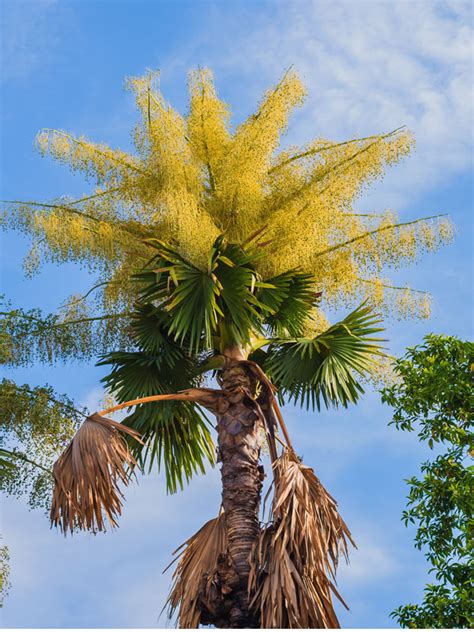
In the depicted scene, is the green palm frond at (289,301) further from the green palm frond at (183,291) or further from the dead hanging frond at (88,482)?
→ the dead hanging frond at (88,482)

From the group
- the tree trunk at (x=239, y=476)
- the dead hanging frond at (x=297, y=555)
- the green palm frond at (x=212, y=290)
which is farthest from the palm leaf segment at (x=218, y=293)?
the dead hanging frond at (x=297, y=555)

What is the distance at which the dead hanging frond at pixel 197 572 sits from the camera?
9.30 m

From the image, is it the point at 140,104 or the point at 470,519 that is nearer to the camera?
the point at 470,519

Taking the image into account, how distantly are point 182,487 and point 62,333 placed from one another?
8.07ft

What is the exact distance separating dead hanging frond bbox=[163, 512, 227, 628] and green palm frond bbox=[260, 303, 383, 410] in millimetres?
1766

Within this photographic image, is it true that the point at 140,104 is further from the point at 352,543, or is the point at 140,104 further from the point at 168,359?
the point at 352,543

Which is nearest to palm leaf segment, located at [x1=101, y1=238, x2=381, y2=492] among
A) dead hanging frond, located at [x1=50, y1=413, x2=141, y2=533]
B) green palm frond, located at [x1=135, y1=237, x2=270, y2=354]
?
green palm frond, located at [x1=135, y1=237, x2=270, y2=354]

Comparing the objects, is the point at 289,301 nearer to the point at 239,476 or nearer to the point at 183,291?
the point at 183,291

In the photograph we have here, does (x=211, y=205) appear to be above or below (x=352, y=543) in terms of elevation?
above

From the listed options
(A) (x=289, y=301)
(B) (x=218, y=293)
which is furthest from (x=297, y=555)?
(A) (x=289, y=301)

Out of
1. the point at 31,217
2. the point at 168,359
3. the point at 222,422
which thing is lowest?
the point at 222,422

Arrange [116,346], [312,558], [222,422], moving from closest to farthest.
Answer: [312,558]
[222,422]
[116,346]

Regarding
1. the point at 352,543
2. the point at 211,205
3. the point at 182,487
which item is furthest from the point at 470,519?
the point at 211,205

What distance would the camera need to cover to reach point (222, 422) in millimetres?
10250
